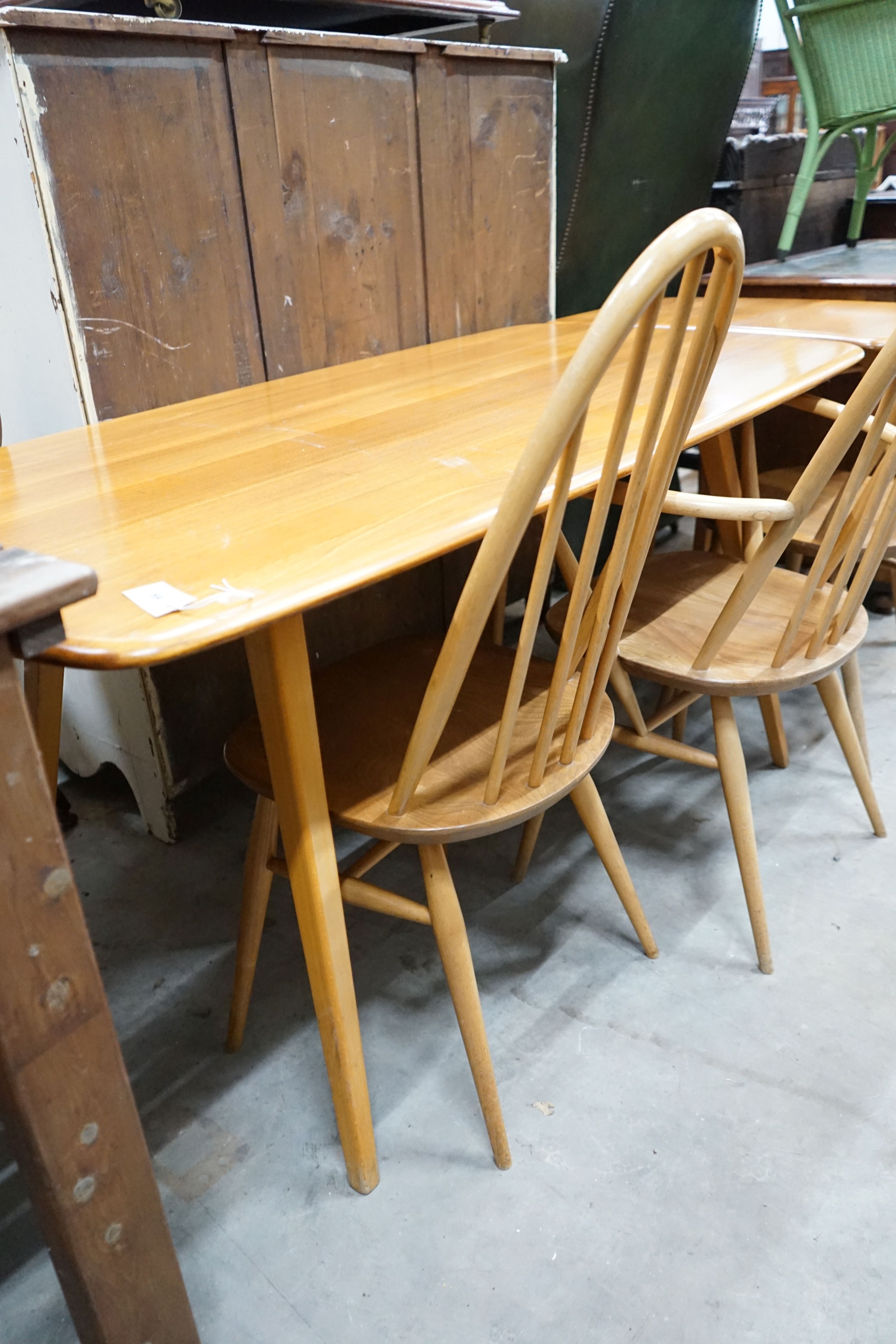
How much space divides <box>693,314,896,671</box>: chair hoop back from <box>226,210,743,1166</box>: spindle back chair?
20 centimetres

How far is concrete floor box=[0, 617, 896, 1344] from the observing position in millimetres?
933

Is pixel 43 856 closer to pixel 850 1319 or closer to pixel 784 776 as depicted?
pixel 850 1319

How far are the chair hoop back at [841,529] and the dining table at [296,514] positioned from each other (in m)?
0.13

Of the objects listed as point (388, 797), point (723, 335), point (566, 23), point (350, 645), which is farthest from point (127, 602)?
point (566, 23)

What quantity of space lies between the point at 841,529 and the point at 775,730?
65cm

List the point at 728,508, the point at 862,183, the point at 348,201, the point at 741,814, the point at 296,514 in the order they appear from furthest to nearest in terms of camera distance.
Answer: the point at 862,183, the point at 348,201, the point at 741,814, the point at 728,508, the point at 296,514

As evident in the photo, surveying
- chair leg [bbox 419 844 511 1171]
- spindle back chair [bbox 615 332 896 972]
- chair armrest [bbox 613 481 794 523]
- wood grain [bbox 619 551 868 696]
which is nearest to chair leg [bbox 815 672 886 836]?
spindle back chair [bbox 615 332 896 972]

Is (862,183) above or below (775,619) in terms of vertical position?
above

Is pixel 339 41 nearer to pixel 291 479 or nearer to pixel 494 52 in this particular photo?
pixel 494 52

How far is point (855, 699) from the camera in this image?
1596mm

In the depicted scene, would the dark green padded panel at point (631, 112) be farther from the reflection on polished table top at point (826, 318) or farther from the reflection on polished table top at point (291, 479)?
the reflection on polished table top at point (291, 479)

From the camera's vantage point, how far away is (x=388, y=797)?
980 mm

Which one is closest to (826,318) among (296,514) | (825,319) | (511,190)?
(825,319)

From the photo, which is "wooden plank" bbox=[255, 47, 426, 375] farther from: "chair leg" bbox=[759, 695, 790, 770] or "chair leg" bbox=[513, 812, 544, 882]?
"chair leg" bbox=[759, 695, 790, 770]
